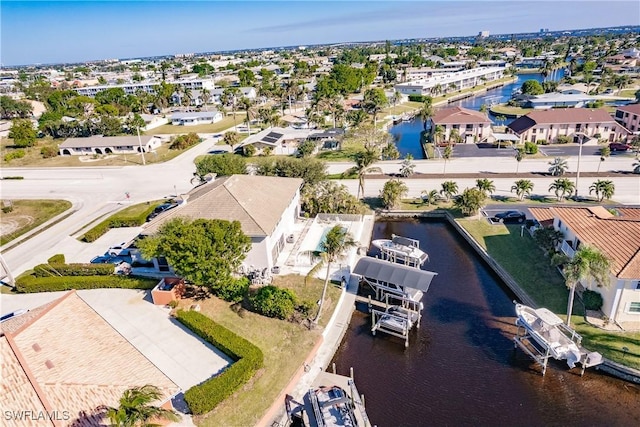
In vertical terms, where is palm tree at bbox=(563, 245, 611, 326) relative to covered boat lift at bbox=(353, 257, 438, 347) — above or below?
above

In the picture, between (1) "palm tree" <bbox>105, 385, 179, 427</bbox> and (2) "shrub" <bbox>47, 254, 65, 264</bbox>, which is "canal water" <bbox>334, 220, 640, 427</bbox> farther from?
(2) "shrub" <bbox>47, 254, 65, 264</bbox>

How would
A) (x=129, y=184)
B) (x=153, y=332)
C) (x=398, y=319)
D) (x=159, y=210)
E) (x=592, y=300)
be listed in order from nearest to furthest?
(x=592, y=300) → (x=153, y=332) → (x=398, y=319) → (x=159, y=210) → (x=129, y=184)

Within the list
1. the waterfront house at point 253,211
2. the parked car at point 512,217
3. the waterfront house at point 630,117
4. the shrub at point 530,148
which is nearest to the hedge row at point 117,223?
the waterfront house at point 253,211

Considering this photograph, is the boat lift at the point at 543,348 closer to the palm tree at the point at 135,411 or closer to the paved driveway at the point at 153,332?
the paved driveway at the point at 153,332

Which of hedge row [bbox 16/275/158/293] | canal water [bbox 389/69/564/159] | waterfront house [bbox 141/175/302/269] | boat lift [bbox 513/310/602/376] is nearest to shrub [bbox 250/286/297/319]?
waterfront house [bbox 141/175/302/269]

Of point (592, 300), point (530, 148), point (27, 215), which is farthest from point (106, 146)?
point (592, 300)

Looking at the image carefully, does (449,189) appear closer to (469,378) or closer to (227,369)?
(469,378)
